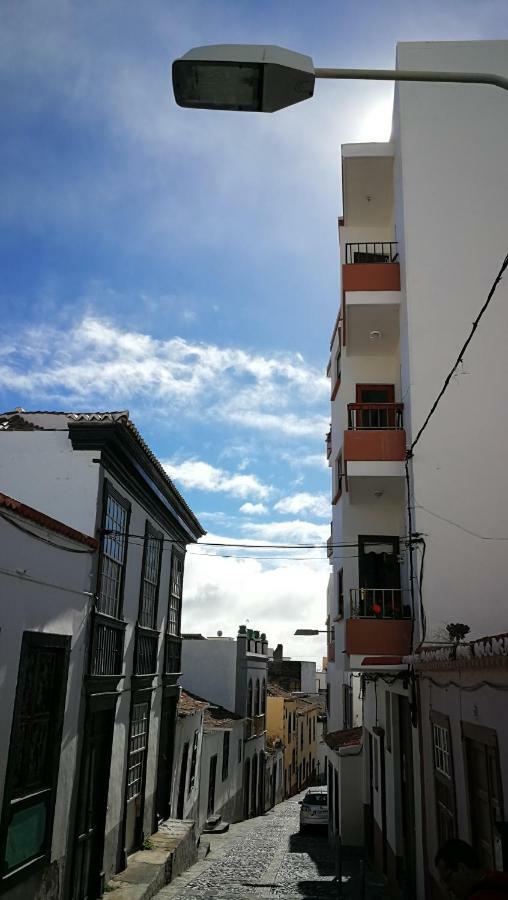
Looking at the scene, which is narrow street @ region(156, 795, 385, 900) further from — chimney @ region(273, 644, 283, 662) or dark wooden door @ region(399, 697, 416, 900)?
chimney @ region(273, 644, 283, 662)

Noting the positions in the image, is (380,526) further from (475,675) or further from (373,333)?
(475,675)

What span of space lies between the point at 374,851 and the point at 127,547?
33.7 ft

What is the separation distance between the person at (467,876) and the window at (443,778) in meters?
4.76

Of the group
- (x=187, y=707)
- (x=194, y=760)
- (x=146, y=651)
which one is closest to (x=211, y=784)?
(x=194, y=760)

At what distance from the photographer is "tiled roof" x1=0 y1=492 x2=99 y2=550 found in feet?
27.4

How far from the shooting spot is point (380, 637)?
12.7 m

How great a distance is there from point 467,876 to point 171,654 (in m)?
14.8

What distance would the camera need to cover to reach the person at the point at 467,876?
356 centimetres

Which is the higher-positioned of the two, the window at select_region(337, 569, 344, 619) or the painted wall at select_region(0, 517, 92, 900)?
the window at select_region(337, 569, 344, 619)

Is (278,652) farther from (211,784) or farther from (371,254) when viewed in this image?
(371,254)

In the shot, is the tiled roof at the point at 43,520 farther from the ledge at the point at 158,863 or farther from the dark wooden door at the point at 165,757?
the dark wooden door at the point at 165,757

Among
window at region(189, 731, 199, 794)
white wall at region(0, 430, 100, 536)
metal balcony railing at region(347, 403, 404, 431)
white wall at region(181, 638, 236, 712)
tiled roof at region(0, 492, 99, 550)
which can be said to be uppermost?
metal balcony railing at region(347, 403, 404, 431)

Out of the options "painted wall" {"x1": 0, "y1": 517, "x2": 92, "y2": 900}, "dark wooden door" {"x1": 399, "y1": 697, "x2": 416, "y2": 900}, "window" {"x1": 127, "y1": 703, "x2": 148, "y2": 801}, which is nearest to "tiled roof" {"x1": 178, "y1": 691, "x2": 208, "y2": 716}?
"window" {"x1": 127, "y1": 703, "x2": 148, "y2": 801}

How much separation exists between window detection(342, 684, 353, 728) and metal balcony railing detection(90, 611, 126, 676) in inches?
639
